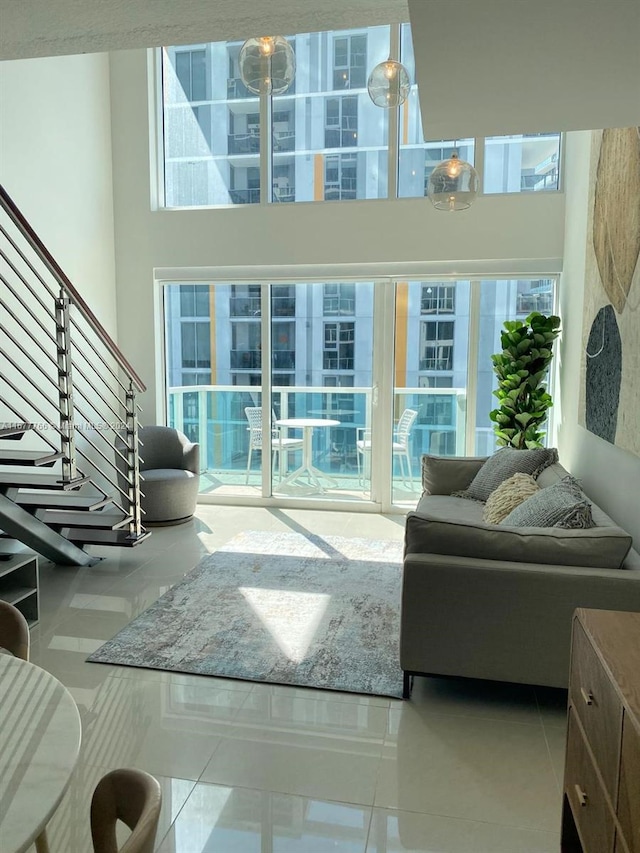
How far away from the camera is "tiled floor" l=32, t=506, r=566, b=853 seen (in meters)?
2.07

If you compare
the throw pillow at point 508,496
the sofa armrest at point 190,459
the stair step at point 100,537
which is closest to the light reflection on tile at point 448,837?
the throw pillow at point 508,496

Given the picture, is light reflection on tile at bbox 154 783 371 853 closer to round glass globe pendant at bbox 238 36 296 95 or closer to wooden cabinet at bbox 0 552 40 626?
wooden cabinet at bbox 0 552 40 626

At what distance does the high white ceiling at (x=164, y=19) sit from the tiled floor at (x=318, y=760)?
9.27ft

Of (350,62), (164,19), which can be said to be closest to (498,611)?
(164,19)

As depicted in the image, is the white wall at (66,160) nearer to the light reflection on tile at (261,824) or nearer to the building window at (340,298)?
the building window at (340,298)

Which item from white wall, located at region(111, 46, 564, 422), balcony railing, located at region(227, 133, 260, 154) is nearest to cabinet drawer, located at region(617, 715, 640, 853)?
white wall, located at region(111, 46, 564, 422)

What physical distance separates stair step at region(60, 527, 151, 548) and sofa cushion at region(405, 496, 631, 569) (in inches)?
89.2

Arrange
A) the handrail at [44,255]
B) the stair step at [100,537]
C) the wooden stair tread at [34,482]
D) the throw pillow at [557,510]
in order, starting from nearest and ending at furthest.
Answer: the throw pillow at [557,510], the handrail at [44,255], the wooden stair tread at [34,482], the stair step at [100,537]

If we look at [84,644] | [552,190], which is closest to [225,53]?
[552,190]

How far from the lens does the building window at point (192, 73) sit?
6242 millimetres

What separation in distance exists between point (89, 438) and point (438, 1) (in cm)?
531

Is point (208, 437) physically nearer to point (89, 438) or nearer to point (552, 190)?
point (89, 438)

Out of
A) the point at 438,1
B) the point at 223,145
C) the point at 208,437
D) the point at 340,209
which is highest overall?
the point at 223,145

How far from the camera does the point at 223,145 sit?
6.26 m
